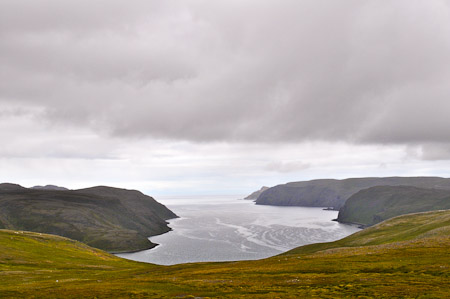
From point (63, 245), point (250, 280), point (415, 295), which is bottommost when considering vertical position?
point (63, 245)

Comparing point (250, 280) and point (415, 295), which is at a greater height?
point (415, 295)

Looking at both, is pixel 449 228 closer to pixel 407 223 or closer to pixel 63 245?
pixel 407 223

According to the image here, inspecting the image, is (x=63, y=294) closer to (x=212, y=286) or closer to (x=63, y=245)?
(x=212, y=286)

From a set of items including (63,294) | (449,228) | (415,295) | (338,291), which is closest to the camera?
(415,295)

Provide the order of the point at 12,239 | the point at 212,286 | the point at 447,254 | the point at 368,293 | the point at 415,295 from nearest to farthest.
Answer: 1. the point at 415,295
2. the point at 368,293
3. the point at 212,286
4. the point at 447,254
5. the point at 12,239

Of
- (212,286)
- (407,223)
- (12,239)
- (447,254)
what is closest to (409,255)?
(447,254)

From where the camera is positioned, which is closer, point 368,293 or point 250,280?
point 368,293

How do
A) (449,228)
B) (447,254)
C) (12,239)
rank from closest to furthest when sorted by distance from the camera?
(447,254) < (449,228) < (12,239)

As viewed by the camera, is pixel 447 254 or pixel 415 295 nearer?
pixel 415 295

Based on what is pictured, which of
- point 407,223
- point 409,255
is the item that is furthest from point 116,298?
point 407,223
